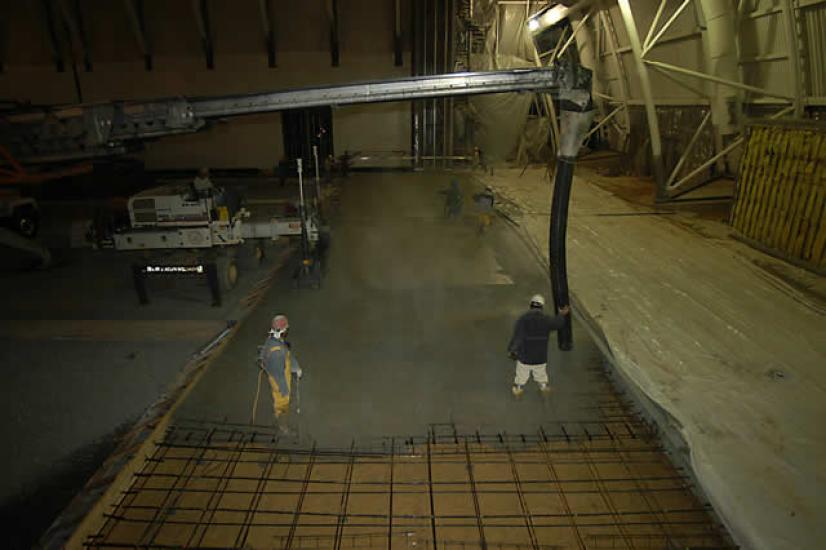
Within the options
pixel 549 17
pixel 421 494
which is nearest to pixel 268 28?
pixel 549 17

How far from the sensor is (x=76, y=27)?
20.7 m

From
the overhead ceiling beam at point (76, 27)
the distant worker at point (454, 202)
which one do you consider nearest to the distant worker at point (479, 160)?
the distant worker at point (454, 202)

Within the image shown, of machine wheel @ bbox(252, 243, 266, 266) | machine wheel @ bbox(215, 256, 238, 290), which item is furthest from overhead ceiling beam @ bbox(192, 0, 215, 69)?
machine wheel @ bbox(215, 256, 238, 290)

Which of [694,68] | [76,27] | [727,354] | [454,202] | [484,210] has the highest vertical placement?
[76,27]

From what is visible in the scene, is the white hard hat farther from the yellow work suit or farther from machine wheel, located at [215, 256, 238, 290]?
machine wheel, located at [215, 256, 238, 290]

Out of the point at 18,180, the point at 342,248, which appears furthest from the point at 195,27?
the point at 342,248

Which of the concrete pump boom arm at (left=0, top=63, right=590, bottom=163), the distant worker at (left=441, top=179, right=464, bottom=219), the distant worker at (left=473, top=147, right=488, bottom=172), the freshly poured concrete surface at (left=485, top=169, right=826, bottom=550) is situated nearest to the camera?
the freshly poured concrete surface at (left=485, top=169, right=826, bottom=550)

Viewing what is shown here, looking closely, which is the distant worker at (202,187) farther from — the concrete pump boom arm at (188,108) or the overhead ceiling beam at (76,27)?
the overhead ceiling beam at (76,27)

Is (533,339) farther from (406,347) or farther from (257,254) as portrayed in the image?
(257,254)

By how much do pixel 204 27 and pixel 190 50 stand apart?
121 centimetres

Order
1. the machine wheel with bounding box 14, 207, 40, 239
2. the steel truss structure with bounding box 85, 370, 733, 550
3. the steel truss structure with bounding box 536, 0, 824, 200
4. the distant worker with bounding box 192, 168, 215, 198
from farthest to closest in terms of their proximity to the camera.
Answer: the machine wheel with bounding box 14, 207, 40, 239 < the steel truss structure with bounding box 536, 0, 824, 200 < the distant worker with bounding box 192, 168, 215, 198 < the steel truss structure with bounding box 85, 370, 733, 550

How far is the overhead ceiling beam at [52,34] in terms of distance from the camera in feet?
66.7

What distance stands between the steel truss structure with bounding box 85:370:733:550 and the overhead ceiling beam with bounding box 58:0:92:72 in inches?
876

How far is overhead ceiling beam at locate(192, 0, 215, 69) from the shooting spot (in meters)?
20.4
